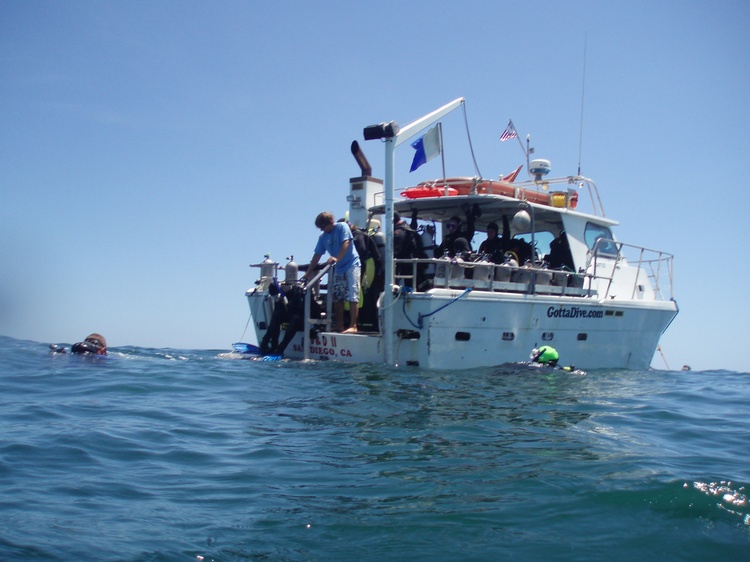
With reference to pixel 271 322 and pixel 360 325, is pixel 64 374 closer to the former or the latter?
pixel 271 322

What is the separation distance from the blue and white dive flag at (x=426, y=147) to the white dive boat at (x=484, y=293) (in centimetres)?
39

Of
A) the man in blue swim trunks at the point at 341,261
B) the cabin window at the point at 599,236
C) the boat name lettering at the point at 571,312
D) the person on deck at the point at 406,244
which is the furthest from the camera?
the cabin window at the point at 599,236

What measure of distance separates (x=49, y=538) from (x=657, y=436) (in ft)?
14.6

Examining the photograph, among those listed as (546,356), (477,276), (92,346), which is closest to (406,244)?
(477,276)

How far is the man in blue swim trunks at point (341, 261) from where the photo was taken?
9750 millimetres

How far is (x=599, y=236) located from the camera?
12617mm

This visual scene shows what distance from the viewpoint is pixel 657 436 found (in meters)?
5.64

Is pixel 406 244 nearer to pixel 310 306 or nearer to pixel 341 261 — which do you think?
pixel 341 261

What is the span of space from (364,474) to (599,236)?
955 centimetres

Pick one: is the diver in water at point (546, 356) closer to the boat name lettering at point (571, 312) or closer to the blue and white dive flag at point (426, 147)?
the boat name lettering at point (571, 312)

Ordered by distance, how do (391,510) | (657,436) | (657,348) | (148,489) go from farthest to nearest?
(657,348), (657,436), (148,489), (391,510)

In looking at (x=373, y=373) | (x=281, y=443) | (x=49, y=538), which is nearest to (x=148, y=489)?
(x=49, y=538)

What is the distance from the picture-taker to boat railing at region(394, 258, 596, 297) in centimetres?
924

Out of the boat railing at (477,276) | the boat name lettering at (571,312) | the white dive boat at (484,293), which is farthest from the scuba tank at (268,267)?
the boat name lettering at (571,312)
